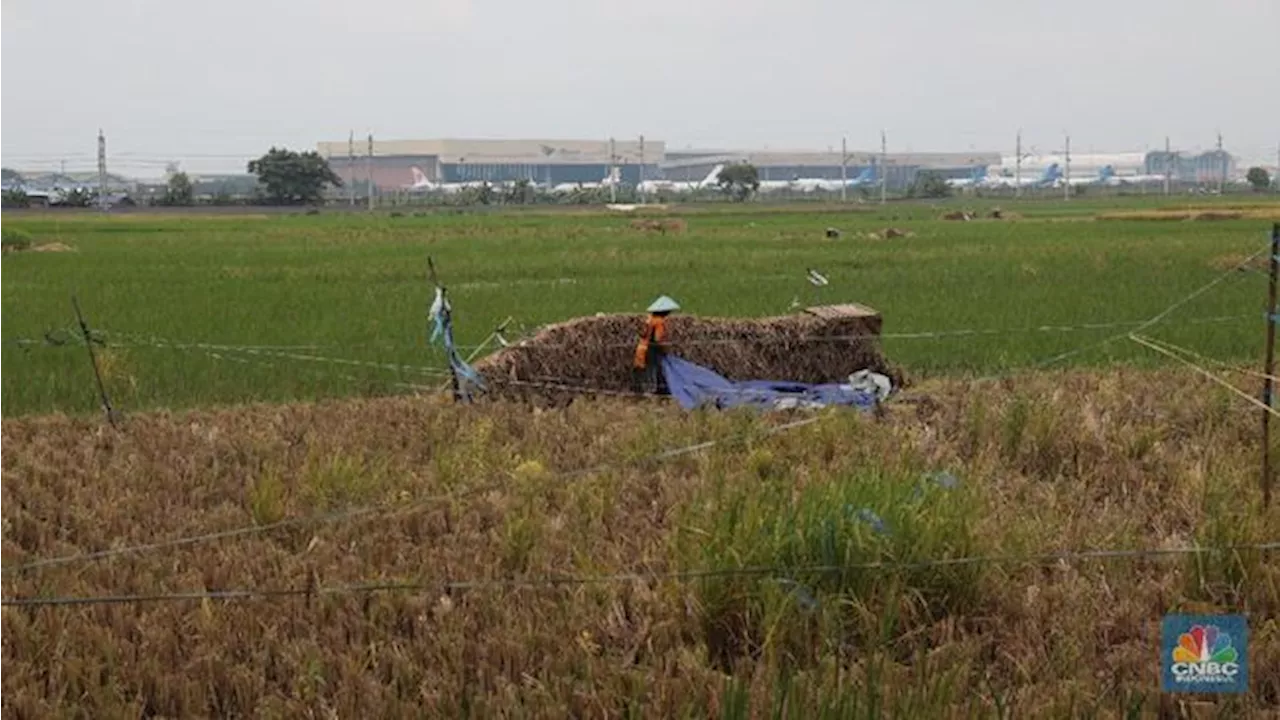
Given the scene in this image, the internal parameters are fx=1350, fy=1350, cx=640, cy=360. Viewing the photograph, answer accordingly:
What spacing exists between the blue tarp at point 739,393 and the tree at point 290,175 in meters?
55.6

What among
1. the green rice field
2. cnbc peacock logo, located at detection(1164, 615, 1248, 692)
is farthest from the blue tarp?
cnbc peacock logo, located at detection(1164, 615, 1248, 692)

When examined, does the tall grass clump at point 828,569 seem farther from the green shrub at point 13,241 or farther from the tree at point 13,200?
the tree at point 13,200

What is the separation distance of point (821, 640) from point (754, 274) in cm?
1473

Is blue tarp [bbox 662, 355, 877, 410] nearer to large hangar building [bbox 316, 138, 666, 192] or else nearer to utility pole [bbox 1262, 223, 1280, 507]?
utility pole [bbox 1262, 223, 1280, 507]

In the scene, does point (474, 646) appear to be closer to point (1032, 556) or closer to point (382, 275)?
point (1032, 556)

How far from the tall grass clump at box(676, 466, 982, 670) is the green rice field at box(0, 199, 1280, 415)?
5.19 m

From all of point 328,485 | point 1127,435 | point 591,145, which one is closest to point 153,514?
point 328,485

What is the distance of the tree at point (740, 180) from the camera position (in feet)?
245

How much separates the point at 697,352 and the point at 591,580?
4.45m

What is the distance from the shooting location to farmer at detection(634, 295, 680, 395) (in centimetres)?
788

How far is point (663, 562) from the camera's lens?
168 inches

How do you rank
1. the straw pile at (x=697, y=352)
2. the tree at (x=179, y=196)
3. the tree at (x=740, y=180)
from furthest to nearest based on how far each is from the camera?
the tree at (x=740, y=180), the tree at (x=179, y=196), the straw pile at (x=697, y=352)

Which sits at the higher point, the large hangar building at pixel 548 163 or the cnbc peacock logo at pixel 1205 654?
the large hangar building at pixel 548 163

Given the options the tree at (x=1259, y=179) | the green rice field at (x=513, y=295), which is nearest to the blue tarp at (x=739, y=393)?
the green rice field at (x=513, y=295)
